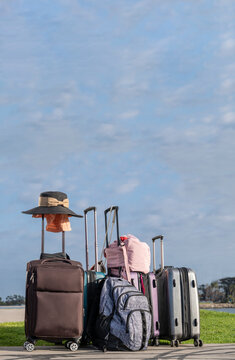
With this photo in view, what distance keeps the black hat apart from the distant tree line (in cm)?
7223

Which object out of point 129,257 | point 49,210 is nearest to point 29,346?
point 129,257

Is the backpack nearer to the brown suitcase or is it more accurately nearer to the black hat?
the brown suitcase

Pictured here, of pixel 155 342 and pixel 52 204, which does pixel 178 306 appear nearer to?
pixel 155 342

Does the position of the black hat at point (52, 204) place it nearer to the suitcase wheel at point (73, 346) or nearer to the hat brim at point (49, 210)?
the hat brim at point (49, 210)

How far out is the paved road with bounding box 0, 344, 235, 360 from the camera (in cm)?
537

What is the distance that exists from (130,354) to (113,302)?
2.16ft

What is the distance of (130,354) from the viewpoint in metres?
5.62

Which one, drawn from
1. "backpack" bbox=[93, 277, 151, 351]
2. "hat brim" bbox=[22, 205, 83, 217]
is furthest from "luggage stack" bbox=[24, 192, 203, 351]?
"hat brim" bbox=[22, 205, 83, 217]

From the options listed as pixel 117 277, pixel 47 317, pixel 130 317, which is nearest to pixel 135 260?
pixel 117 277

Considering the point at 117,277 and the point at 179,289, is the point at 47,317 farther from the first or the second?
the point at 179,289

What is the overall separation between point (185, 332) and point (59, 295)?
1657mm

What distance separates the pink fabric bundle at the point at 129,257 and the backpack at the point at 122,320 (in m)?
0.41

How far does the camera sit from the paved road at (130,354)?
→ 537cm

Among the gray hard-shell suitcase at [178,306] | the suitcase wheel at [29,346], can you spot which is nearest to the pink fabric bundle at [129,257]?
the gray hard-shell suitcase at [178,306]
